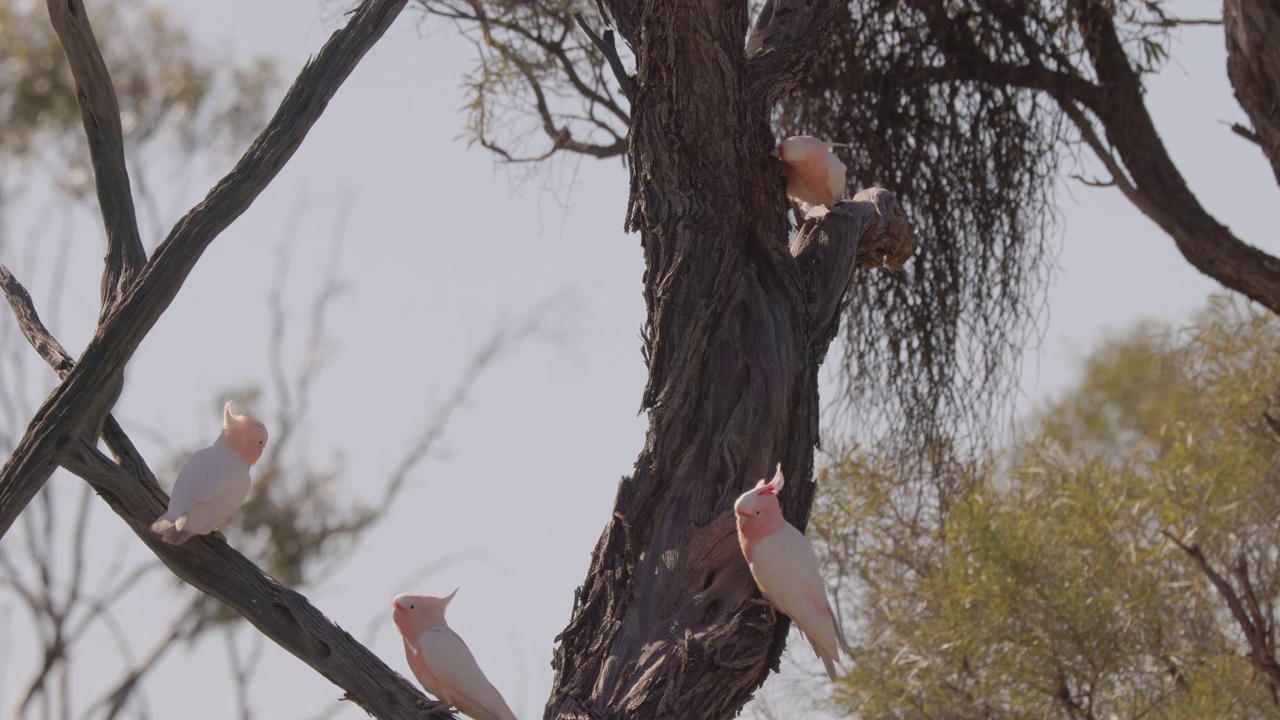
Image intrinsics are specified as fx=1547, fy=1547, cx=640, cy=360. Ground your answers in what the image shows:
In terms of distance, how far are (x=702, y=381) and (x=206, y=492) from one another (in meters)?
0.76

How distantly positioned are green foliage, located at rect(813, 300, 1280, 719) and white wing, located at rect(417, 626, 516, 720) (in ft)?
Answer: 5.64

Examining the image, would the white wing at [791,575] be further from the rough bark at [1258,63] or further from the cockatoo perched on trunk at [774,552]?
the rough bark at [1258,63]

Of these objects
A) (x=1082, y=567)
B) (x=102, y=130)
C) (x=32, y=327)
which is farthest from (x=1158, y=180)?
(x=32, y=327)

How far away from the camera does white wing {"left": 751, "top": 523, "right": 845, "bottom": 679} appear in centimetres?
218

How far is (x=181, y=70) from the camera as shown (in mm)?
6902

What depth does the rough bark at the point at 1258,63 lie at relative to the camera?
10.6 feet

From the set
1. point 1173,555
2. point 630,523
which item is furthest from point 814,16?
point 1173,555

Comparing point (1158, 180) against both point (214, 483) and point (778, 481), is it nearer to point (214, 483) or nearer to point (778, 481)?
point (778, 481)

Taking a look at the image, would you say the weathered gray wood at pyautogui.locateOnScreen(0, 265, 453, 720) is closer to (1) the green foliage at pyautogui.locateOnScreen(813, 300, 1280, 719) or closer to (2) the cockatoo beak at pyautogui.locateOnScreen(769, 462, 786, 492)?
(2) the cockatoo beak at pyautogui.locateOnScreen(769, 462, 786, 492)

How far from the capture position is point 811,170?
2627 mm

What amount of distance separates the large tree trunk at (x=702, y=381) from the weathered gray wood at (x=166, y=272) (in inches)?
19.1

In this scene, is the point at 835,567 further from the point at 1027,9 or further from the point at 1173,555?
the point at 1027,9

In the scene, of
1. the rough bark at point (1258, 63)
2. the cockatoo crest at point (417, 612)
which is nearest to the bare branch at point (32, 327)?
the cockatoo crest at point (417, 612)

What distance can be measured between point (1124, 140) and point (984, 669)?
59.6 inches
